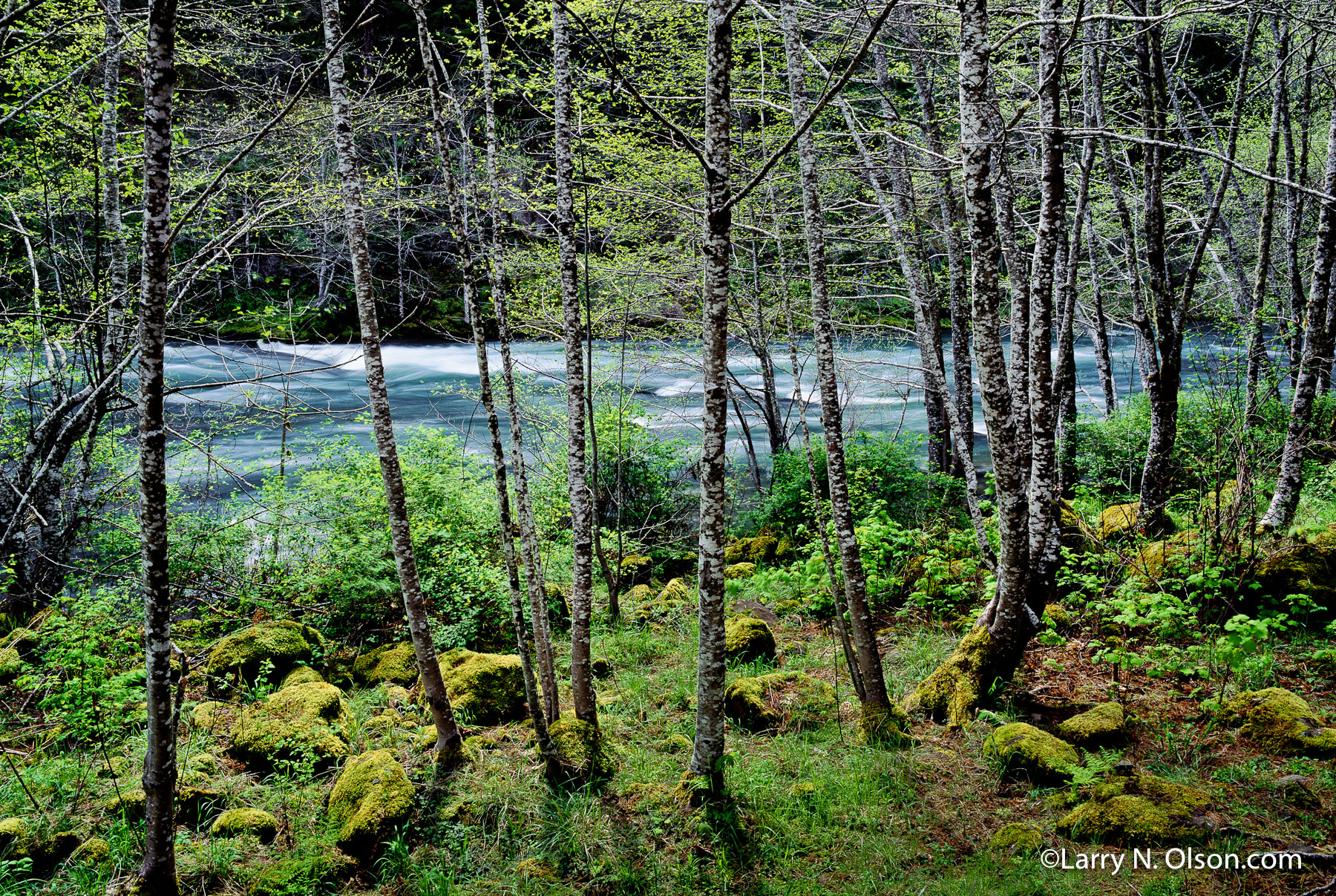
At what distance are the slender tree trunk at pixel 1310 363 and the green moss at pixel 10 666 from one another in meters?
11.4

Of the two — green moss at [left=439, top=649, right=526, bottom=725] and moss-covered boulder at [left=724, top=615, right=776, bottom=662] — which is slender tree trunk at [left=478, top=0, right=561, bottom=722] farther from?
moss-covered boulder at [left=724, top=615, right=776, bottom=662]

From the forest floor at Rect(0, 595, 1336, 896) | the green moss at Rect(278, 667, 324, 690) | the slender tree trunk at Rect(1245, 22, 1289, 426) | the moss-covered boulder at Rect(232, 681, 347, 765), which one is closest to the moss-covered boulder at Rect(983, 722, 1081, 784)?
the forest floor at Rect(0, 595, 1336, 896)

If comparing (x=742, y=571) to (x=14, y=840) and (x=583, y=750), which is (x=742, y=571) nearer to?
(x=583, y=750)

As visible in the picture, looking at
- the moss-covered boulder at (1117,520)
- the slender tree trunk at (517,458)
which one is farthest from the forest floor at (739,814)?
the moss-covered boulder at (1117,520)

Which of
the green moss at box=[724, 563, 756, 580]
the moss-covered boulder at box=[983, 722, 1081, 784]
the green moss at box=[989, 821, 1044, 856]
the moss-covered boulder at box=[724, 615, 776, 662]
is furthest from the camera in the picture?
the green moss at box=[724, 563, 756, 580]

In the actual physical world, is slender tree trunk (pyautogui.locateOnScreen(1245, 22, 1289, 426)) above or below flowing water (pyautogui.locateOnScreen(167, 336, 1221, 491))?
above

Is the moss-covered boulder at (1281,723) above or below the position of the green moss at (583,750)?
above

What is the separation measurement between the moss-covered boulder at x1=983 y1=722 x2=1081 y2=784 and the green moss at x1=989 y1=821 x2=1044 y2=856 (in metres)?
0.47

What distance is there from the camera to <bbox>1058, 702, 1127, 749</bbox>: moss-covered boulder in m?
4.60

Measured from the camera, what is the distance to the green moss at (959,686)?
17.1 feet

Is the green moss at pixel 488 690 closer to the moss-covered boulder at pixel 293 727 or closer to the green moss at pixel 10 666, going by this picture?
the moss-covered boulder at pixel 293 727

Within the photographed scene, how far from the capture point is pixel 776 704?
19.7ft

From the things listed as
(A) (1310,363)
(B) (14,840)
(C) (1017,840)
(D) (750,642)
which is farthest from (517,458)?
(A) (1310,363)

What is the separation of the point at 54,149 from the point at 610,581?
831 centimetres
